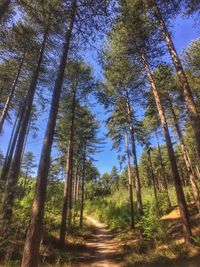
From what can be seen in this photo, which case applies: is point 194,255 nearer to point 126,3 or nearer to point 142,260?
point 142,260

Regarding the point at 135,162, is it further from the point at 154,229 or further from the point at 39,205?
Result: the point at 39,205

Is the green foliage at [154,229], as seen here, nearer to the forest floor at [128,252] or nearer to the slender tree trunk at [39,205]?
the forest floor at [128,252]

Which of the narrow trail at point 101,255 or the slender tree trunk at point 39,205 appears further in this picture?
the narrow trail at point 101,255

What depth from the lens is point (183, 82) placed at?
9656 millimetres

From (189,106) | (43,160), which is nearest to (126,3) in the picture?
(189,106)

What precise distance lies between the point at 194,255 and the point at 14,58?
48.7 ft

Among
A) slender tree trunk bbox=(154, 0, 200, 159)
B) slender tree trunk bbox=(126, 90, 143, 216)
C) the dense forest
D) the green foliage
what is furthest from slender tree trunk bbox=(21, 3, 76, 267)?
slender tree trunk bbox=(126, 90, 143, 216)

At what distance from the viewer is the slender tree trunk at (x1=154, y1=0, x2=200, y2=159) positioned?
8.48 m

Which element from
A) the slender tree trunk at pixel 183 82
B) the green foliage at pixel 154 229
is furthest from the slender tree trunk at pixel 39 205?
the green foliage at pixel 154 229

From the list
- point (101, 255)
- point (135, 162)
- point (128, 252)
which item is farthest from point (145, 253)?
point (135, 162)

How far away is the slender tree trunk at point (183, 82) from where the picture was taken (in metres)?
8.48

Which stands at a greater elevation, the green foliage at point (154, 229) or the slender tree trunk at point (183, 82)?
the slender tree trunk at point (183, 82)

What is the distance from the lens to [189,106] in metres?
9.05

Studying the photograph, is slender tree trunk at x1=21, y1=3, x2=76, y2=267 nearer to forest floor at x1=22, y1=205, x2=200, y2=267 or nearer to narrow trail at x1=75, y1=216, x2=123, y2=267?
forest floor at x1=22, y1=205, x2=200, y2=267
